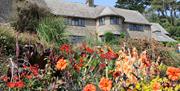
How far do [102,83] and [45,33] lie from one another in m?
9.91

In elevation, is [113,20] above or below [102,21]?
above

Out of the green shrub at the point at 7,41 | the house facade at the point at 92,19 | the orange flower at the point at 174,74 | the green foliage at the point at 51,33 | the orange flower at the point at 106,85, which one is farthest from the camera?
the house facade at the point at 92,19

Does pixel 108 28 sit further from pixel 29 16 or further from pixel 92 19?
pixel 29 16

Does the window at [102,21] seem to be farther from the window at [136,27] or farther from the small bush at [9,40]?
the small bush at [9,40]

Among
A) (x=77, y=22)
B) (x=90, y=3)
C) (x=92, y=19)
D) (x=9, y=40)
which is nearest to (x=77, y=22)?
(x=77, y=22)

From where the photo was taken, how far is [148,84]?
544cm

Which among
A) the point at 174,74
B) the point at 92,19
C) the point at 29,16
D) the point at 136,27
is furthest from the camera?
the point at 136,27

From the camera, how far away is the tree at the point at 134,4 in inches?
3115

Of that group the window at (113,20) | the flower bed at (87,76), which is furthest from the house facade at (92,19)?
the flower bed at (87,76)

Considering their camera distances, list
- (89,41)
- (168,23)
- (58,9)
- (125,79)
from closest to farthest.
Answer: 1. (125,79)
2. (89,41)
3. (58,9)
4. (168,23)

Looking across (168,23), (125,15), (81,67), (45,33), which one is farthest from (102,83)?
(168,23)

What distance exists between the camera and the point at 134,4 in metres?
81.2

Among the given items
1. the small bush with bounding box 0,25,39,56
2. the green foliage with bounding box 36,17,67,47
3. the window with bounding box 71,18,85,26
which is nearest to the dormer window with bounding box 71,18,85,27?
the window with bounding box 71,18,85,26

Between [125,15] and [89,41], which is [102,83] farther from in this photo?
[125,15]
